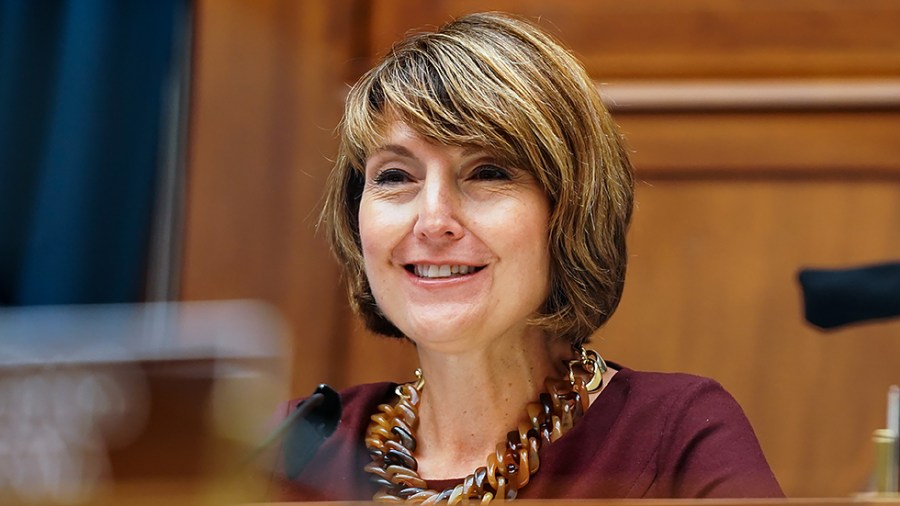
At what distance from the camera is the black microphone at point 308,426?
4.33ft

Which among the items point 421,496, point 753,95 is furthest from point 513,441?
point 753,95

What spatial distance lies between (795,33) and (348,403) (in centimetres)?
125

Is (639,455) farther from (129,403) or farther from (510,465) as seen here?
(129,403)

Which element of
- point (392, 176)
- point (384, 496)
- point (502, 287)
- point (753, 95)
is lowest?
point (384, 496)

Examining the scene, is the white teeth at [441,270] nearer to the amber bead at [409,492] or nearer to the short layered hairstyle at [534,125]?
the short layered hairstyle at [534,125]

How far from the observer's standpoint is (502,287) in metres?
1.38

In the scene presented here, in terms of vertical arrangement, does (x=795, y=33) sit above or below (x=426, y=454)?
above

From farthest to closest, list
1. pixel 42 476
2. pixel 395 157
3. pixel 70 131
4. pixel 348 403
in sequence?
pixel 70 131
pixel 348 403
pixel 395 157
pixel 42 476

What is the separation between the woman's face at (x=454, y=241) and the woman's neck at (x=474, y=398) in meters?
0.04

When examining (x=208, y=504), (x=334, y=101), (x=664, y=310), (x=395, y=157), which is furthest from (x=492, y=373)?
(x=334, y=101)

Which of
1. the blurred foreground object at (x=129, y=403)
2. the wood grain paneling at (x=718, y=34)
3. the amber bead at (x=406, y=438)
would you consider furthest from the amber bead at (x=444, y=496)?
the wood grain paneling at (x=718, y=34)

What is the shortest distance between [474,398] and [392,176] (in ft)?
0.87

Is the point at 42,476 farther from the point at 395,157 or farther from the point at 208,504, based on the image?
the point at 395,157

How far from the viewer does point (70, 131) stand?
2.43 metres
